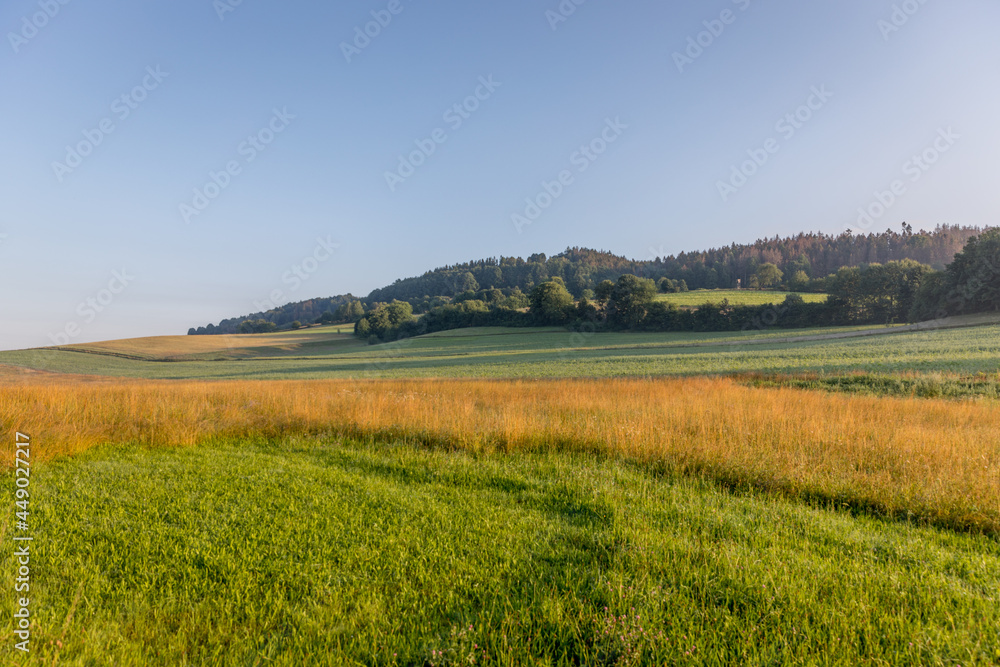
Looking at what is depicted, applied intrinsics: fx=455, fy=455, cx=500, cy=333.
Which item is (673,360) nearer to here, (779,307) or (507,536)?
(507,536)

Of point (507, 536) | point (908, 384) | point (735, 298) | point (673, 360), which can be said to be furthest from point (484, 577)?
point (735, 298)

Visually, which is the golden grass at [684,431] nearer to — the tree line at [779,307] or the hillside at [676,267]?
the tree line at [779,307]

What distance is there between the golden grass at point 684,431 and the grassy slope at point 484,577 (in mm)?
799

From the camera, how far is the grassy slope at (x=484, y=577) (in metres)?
2.95

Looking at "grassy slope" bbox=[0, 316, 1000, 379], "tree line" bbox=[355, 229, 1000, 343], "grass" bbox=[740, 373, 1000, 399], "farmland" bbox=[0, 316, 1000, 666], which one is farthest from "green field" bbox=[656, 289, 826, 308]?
"farmland" bbox=[0, 316, 1000, 666]

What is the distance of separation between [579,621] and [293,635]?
6.43ft

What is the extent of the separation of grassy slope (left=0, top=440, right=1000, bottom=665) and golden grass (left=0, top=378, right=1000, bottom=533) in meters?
0.80

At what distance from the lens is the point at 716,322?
→ 6862cm

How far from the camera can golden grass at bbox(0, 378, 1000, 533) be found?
6004mm

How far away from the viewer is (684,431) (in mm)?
8617

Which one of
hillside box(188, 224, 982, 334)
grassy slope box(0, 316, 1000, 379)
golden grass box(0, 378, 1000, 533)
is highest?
hillside box(188, 224, 982, 334)

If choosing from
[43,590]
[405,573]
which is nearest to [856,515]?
[405,573]

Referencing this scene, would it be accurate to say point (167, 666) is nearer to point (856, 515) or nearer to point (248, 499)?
point (248, 499)

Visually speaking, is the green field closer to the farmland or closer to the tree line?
the tree line
